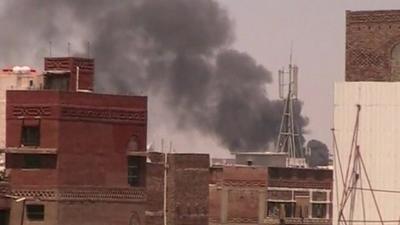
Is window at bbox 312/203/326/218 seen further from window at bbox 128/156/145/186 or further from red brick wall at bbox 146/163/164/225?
window at bbox 128/156/145/186

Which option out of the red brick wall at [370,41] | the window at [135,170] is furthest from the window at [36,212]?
→ the red brick wall at [370,41]

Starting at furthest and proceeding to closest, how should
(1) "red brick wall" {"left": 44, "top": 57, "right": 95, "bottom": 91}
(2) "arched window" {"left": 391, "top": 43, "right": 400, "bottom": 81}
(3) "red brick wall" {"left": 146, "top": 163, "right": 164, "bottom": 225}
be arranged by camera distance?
1. (3) "red brick wall" {"left": 146, "top": 163, "right": 164, "bottom": 225}
2. (1) "red brick wall" {"left": 44, "top": 57, "right": 95, "bottom": 91}
3. (2) "arched window" {"left": 391, "top": 43, "right": 400, "bottom": 81}

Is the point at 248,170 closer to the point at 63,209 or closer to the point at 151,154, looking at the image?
the point at 151,154

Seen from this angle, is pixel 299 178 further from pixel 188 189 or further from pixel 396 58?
pixel 396 58

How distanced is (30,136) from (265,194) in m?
25.1

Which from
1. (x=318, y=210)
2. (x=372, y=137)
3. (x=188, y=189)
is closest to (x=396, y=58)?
(x=372, y=137)

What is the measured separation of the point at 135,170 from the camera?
58.0 m

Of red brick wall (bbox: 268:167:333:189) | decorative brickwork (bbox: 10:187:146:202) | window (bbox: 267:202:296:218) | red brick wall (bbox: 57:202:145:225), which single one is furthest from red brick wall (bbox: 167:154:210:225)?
decorative brickwork (bbox: 10:187:146:202)

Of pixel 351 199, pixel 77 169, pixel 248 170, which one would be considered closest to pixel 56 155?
pixel 77 169

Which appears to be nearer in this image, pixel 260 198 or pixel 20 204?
pixel 20 204

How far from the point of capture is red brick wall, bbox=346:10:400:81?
51125 millimetres

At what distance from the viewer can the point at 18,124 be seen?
5522 centimetres

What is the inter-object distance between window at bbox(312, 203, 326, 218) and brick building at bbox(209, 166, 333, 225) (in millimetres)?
168

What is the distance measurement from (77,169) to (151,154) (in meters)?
11.8
